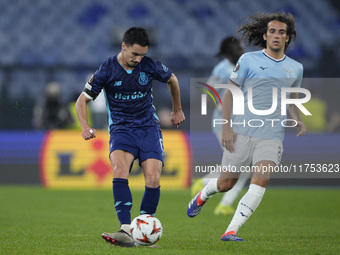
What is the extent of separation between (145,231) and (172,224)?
2.32m

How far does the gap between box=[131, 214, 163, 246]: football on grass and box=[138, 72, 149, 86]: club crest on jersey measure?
47.8 inches

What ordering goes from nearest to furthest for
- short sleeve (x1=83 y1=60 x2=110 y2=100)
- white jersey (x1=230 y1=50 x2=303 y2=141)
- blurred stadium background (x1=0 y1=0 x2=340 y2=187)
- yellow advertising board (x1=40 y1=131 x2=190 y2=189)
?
1. short sleeve (x1=83 y1=60 x2=110 y2=100)
2. white jersey (x1=230 y1=50 x2=303 y2=141)
3. yellow advertising board (x1=40 y1=131 x2=190 y2=189)
4. blurred stadium background (x1=0 y1=0 x2=340 y2=187)

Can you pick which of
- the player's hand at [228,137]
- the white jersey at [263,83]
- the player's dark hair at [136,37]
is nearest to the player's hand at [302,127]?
the white jersey at [263,83]

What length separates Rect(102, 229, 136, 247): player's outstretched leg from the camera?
5.36 m

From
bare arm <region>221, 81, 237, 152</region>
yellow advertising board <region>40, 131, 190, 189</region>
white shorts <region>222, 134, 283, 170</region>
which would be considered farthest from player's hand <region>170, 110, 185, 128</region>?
yellow advertising board <region>40, 131, 190, 189</region>

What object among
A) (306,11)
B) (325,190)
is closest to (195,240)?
(325,190)

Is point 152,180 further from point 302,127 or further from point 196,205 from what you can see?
point 302,127

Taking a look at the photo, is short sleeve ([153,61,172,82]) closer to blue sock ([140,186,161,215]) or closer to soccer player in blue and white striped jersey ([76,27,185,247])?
soccer player in blue and white striped jersey ([76,27,185,247])

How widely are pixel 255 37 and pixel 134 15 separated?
12.2 meters

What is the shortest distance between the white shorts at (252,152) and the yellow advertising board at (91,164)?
20.0 feet

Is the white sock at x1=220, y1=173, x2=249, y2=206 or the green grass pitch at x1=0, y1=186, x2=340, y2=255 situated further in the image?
the white sock at x1=220, y1=173, x2=249, y2=206

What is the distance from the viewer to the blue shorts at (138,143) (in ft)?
18.9

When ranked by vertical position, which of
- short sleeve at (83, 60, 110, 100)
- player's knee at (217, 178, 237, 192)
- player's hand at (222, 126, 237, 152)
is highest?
short sleeve at (83, 60, 110, 100)

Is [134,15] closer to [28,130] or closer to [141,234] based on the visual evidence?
[28,130]
